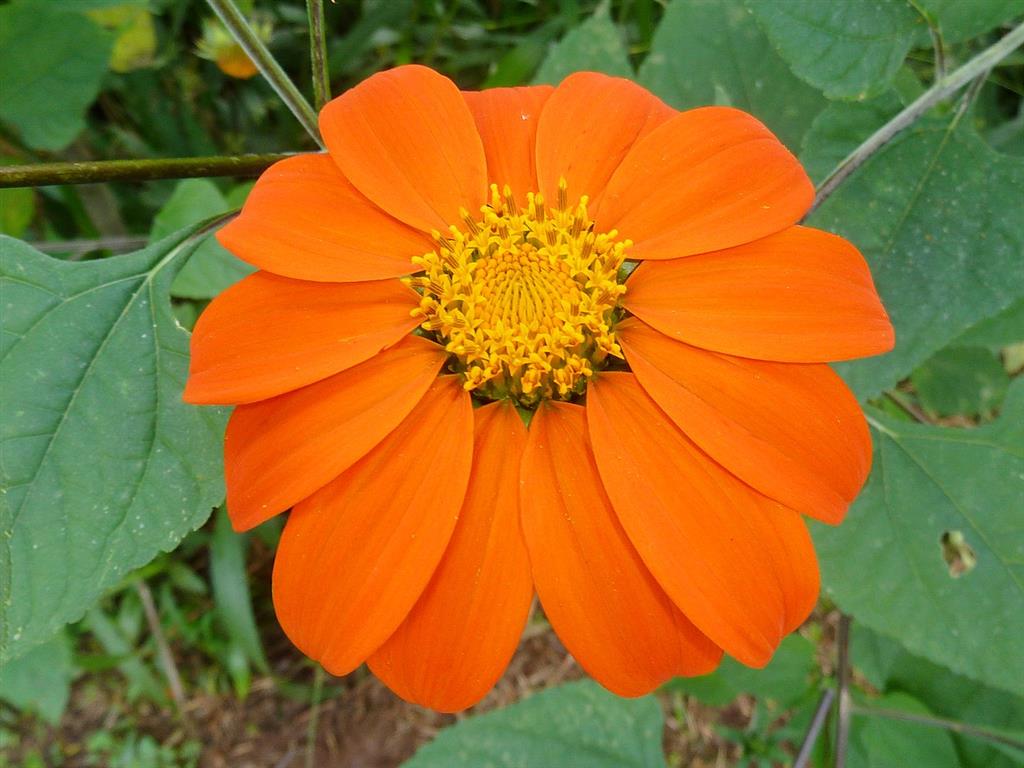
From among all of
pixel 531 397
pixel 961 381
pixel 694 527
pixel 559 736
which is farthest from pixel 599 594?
pixel 961 381

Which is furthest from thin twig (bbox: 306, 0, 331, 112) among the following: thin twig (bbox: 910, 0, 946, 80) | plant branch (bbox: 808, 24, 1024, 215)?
thin twig (bbox: 910, 0, 946, 80)

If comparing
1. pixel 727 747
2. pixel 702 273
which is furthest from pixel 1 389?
pixel 727 747

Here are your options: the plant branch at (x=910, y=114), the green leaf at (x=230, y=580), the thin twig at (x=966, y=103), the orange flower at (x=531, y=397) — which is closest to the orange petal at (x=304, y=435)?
the orange flower at (x=531, y=397)

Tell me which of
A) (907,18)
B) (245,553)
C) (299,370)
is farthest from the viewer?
(245,553)

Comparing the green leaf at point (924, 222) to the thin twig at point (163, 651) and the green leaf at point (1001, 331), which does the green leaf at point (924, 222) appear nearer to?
the green leaf at point (1001, 331)

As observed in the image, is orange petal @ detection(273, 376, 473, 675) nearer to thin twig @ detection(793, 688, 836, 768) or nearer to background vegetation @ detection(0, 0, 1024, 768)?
background vegetation @ detection(0, 0, 1024, 768)

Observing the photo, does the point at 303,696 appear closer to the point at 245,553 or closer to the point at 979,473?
the point at 245,553
